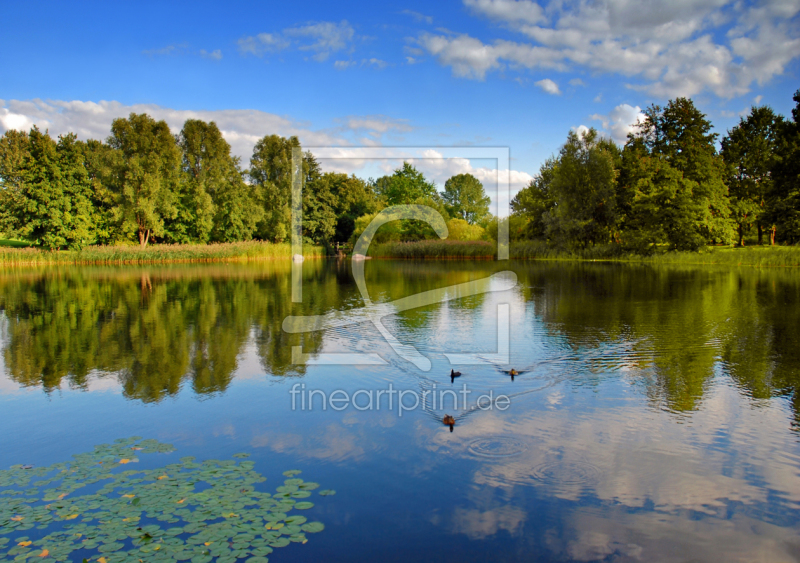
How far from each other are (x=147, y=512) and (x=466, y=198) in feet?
356

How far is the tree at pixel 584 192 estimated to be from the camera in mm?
50188

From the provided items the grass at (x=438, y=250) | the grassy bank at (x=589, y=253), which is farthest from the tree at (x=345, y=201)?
the grass at (x=438, y=250)

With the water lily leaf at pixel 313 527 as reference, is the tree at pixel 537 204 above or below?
above

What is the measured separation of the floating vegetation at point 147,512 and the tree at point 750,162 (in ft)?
175

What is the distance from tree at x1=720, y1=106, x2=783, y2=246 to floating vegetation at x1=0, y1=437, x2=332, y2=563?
53481 mm

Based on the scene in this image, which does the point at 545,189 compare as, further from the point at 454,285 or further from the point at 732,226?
the point at 454,285

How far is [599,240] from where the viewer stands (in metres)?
54.0

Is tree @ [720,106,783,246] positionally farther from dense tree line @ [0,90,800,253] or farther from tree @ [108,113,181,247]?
tree @ [108,113,181,247]

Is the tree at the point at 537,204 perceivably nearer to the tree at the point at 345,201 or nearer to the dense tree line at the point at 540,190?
the dense tree line at the point at 540,190

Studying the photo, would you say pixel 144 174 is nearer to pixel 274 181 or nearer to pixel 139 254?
pixel 139 254

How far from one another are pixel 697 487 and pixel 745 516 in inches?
20.8

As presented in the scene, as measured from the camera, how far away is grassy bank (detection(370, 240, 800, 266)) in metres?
36.1

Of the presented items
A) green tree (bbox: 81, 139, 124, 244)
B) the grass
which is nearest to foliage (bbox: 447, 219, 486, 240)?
the grass

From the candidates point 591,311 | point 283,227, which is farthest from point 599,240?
point 591,311
